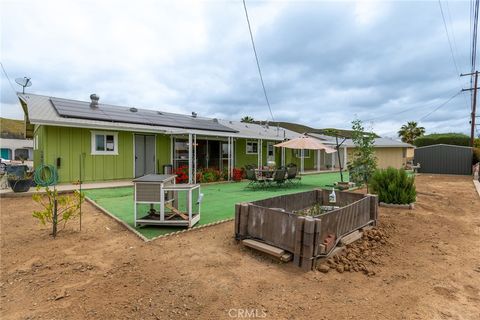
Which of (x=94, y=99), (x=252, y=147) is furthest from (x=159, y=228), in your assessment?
(x=252, y=147)

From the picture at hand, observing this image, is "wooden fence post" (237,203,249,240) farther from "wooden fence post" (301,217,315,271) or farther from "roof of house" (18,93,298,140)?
"roof of house" (18,93,298,140)

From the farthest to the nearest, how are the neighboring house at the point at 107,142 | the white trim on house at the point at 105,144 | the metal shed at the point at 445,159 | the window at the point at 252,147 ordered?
the metal shed at the point at 445,159
the window at the point at 252,147
the white trim on house at the point at 105,144
the neighboring house at the point at 107,142

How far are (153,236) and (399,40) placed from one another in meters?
12.2

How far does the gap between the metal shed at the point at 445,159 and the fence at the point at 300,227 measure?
19754 mm

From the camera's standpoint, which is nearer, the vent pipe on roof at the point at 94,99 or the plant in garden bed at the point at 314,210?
the plant in garden bed at the point at 314,210

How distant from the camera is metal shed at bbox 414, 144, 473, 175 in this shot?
1948cm

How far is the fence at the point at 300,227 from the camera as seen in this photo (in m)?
3.50

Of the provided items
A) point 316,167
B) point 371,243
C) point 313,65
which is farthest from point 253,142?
point 371,243

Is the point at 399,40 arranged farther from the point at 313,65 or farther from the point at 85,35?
the point at 85,35

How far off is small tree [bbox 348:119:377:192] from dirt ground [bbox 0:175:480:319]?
4.54 meters

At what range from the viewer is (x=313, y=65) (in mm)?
12195

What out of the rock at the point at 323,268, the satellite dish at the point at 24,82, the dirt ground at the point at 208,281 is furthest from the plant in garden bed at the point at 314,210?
the satellite dish at the point at 24,82

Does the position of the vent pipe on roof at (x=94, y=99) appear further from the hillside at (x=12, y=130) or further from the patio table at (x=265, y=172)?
the hillside at (x=12, y=130)

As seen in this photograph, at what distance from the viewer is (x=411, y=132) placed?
4216cm
